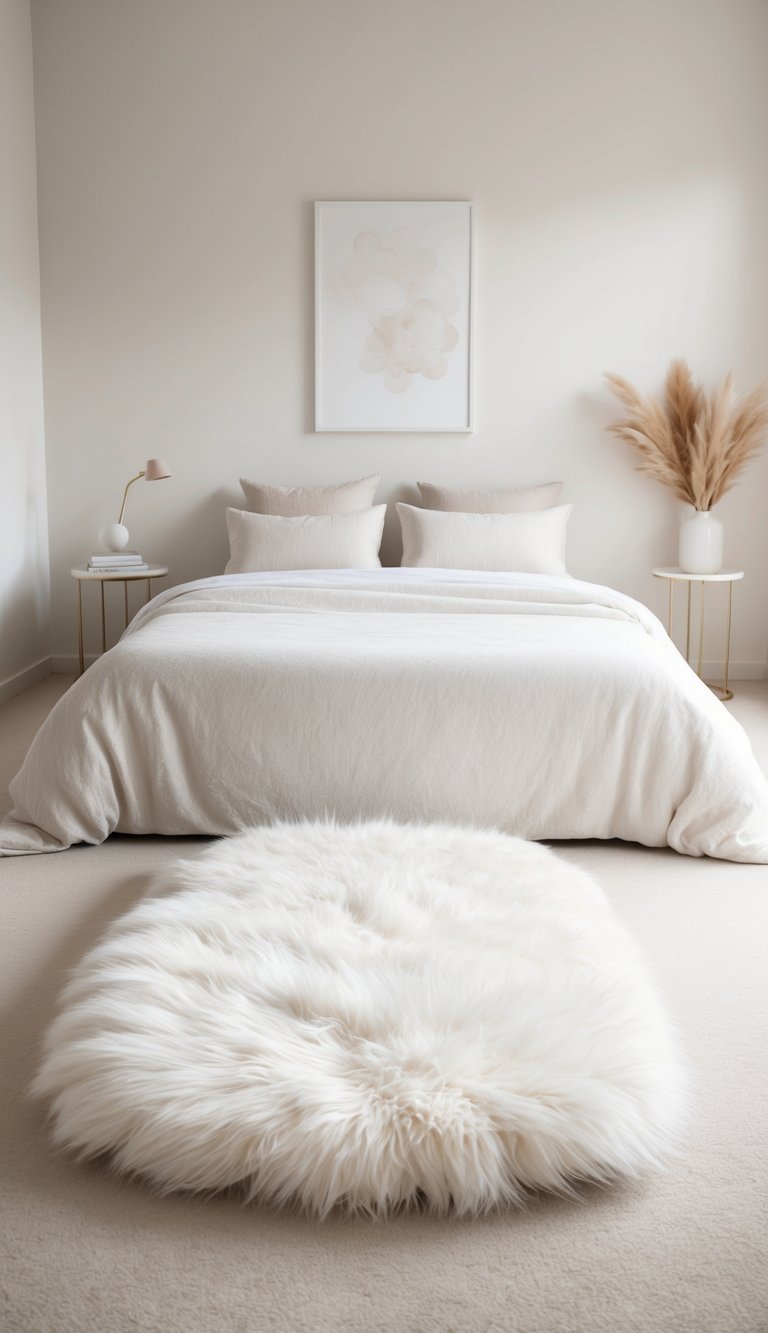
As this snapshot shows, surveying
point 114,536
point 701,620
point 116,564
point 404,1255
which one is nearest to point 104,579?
point 116,564

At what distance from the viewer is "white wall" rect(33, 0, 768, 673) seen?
5035 mm

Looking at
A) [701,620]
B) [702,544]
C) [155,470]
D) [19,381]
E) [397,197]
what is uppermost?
[397,197]

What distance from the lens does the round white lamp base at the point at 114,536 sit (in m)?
5.07

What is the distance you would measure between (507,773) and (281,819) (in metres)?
0.58

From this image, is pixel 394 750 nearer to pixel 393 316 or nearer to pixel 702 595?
pixel 702 595

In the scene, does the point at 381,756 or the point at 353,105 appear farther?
the point at 353,105

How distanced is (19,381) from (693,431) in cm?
291

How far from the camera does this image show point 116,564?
5.05 m

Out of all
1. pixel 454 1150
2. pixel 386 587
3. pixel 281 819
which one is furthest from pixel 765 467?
pixel 454 1150

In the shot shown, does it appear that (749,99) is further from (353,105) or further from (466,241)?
(353,105)

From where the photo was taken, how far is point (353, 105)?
5.08 metres

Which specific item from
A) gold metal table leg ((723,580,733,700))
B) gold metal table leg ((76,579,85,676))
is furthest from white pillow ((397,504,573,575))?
gold metal table leg ((76,579,85,676))

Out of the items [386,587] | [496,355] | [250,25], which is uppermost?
[250,25]

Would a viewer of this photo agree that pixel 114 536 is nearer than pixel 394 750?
No
